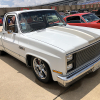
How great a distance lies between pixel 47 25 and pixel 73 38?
129 centimetres

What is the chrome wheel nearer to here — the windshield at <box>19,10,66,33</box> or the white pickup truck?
the white pickup truck

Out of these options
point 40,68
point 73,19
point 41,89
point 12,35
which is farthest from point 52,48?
point 73,19

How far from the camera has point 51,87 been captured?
2.91 meters

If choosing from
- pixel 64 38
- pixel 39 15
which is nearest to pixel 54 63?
pixel 64 38

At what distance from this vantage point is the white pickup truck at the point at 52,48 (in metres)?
2.34

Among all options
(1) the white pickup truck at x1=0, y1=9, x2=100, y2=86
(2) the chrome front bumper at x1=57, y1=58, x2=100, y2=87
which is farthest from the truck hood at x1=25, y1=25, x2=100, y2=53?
(2) the chrome front bumper at x1=57, y1=58, x2=100, y2=87

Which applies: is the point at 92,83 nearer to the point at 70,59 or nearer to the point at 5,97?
the point at 70,59

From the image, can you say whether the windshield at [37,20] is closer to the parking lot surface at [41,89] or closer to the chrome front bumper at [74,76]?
the parking lot surface at [41,89]

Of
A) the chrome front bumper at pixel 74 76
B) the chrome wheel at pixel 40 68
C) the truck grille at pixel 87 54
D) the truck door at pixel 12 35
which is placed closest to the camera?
the chrome front bumper at pixel 74 76

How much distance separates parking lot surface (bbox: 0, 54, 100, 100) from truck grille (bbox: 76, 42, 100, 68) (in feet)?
2.07

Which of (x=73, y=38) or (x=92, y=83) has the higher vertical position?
(x=73, y=38)

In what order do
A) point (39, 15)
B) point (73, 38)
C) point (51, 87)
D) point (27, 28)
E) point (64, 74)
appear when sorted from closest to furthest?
1. point (64, 74)
2. point (73, 38)
3. point (51, 87)
4. point (27, 28)
5. point (39, 15)

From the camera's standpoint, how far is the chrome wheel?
113 inches

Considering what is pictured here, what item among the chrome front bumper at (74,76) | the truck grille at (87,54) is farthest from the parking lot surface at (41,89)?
the truck grille at (87,54)
